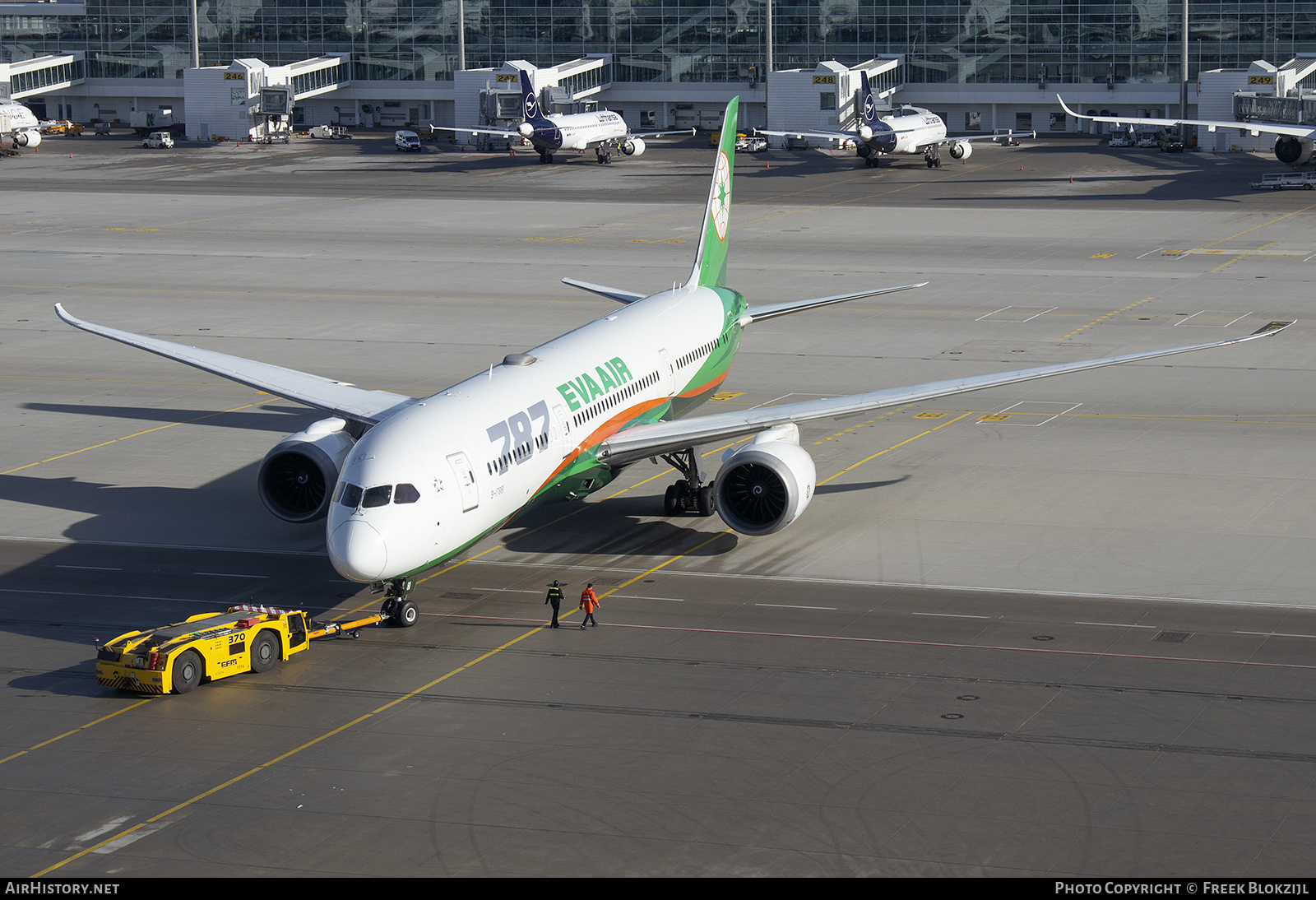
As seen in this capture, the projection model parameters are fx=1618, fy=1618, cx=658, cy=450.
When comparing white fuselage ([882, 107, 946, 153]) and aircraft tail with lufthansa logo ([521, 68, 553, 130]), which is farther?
aircraft tail with lufthansa logo ([521, 68, 553, 130])

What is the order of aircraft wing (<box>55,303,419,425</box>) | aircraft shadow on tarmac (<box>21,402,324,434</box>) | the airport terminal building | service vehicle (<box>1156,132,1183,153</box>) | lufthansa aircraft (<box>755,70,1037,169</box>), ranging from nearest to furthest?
aircraft wing (<box>55,303,419,425</box>), aircraft shadow on tarmac (<box>21,402,324,434</box>), lufthansa aircraft (<box>755,70,1037,169</box>), service vehicle (<box>1156,132,1183,153</box>), the airport terminal building

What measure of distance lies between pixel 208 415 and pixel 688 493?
2103 centimetres

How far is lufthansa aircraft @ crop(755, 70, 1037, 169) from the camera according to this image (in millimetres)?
143375

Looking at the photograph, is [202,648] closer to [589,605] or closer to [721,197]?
[589,605]

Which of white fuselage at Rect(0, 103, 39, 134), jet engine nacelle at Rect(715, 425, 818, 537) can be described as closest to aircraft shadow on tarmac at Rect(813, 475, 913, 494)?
jet engine nacelle at Rect(715, 425, 818, 537)

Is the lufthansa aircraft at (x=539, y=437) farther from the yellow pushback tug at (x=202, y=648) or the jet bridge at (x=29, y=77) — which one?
the jet bridge at (x=29, y=77)

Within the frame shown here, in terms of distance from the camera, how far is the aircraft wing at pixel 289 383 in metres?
42.3

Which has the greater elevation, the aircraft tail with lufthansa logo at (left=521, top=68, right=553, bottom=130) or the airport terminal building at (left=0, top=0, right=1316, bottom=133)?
the airport terminal building at (left=0, top=0, right=1316, bottom=133)

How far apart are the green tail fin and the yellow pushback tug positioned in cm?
2066

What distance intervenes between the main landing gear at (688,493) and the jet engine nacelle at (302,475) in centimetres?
859

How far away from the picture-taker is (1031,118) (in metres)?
181

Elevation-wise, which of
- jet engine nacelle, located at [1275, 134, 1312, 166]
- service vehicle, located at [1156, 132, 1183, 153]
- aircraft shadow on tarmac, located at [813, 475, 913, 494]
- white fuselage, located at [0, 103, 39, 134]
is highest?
white fuselage, located at [0, 103, 39, 134]

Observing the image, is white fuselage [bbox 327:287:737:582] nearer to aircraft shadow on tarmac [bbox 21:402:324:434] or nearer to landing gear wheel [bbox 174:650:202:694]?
landing gear wheel [bbox 174:650:202:694]

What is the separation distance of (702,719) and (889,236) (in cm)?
7431
